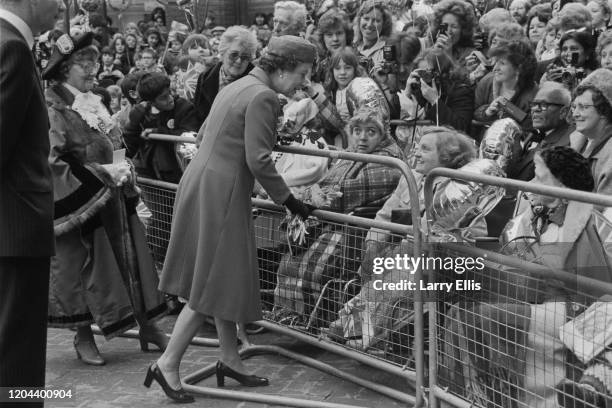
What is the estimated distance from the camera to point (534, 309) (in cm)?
425

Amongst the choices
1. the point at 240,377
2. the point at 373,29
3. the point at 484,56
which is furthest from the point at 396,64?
the point at 240,377

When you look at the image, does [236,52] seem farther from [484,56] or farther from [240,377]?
[240,377]

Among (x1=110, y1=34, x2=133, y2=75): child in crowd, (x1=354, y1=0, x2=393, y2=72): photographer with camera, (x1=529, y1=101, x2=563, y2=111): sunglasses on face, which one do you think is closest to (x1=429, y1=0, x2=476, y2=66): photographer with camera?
(x1=354, y1=0, x2=393, y2=72): photographer with camera

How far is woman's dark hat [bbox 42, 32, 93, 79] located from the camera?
6172 mm

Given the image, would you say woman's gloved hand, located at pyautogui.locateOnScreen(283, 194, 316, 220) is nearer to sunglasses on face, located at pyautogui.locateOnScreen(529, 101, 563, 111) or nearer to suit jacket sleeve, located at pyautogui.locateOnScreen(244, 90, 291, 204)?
suit jacket sleeve, located at pyautogui.locateOnScreen(244, 90, 291, 204)

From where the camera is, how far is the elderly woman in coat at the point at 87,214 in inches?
244

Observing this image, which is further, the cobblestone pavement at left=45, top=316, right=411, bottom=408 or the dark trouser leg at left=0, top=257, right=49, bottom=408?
the cobblestone pavement at left=45, top=316, right=411, bottom=408

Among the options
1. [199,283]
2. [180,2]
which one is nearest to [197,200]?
[199,283]

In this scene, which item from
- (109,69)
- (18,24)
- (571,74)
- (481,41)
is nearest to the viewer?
(18,24)

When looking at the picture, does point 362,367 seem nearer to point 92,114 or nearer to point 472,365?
point 472,365

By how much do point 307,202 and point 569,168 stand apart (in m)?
1.64

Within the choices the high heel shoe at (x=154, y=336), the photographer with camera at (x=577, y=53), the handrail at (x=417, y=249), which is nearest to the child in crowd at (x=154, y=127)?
the high heel shoe at (x=154, y=336)

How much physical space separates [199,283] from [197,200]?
443mm

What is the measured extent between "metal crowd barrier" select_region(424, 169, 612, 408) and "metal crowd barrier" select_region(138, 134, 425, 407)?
153mm
